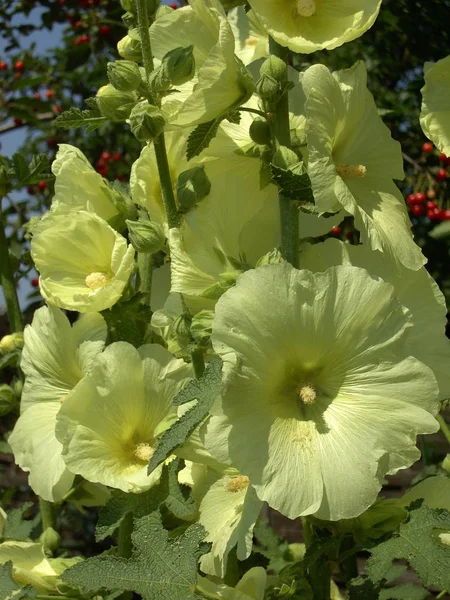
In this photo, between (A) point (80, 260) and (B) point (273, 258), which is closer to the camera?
(B) point (273, 258)

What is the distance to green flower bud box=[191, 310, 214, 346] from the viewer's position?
866 mm

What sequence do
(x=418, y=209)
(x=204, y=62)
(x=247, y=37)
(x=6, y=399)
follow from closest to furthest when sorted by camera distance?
(x=204, y=62) < (x=247, y=37) < (x=6, y=399) < (x=418, y=209)

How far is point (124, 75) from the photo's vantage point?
90 cm

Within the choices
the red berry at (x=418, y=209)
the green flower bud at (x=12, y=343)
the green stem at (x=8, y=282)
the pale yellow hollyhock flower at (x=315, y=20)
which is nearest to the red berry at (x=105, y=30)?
the red berry at (x=418, y=209)

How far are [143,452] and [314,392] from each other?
0.83 feet

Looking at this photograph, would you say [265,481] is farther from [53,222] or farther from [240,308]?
[53,222]

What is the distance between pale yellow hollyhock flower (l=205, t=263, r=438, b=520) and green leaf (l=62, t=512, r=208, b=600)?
0.14m

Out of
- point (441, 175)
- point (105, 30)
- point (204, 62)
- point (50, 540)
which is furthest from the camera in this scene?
point (105, 30)

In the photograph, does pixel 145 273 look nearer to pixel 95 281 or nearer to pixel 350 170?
pixel 95 281

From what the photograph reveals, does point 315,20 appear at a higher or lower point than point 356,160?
higher

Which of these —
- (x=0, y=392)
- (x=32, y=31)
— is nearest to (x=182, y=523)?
(x=0, y=392)

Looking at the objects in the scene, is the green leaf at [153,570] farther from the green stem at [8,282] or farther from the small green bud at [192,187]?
the green stem at [8,282]

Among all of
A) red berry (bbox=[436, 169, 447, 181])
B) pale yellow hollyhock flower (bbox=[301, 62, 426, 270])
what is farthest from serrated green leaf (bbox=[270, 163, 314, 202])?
red berry (bbox=[436, 169, 447, 181])

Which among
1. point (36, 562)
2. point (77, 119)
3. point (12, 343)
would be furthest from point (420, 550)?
point (12, 343)
